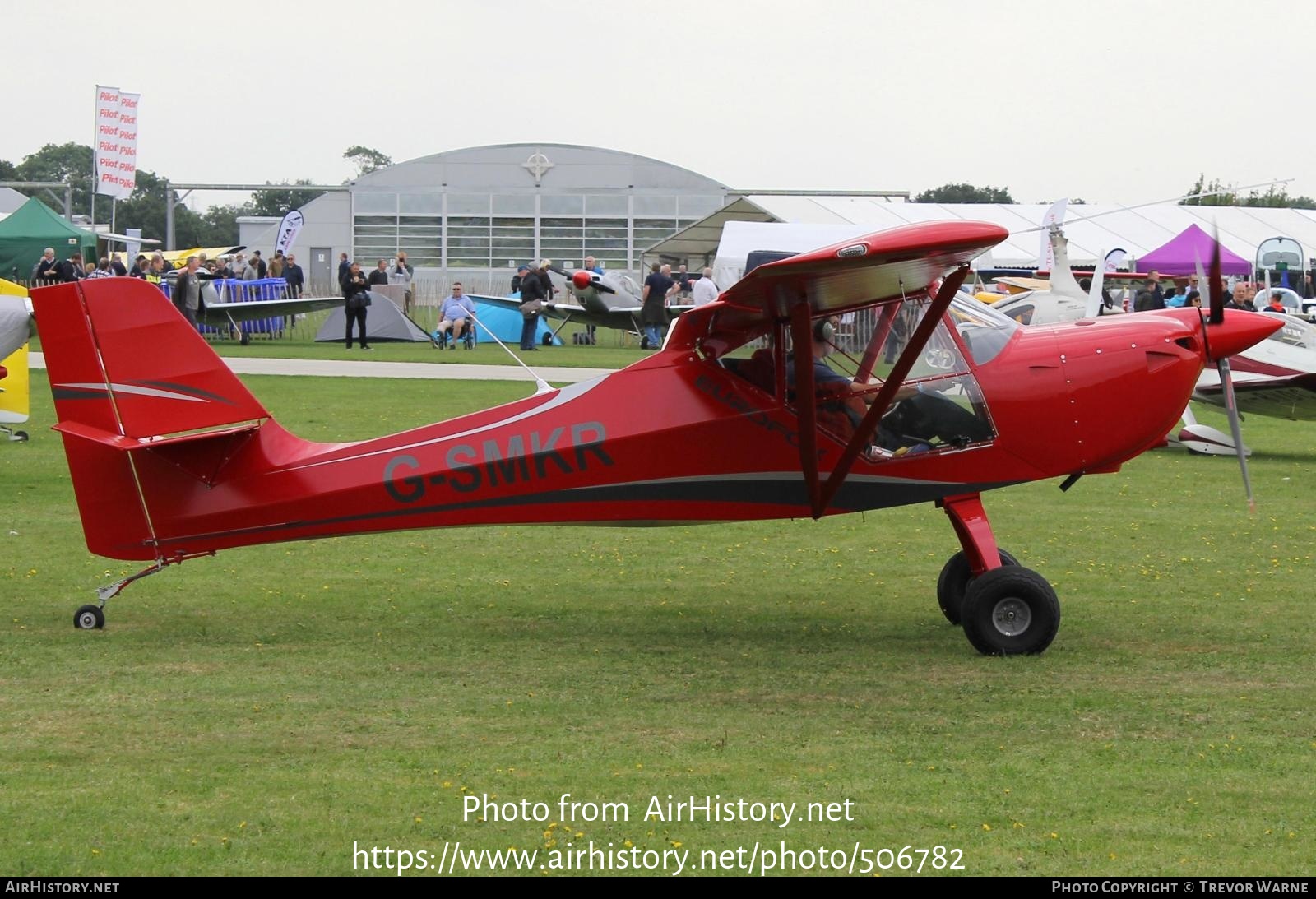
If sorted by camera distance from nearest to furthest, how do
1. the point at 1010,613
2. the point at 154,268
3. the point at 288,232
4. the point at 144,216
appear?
the point at 1010,613 → the point at 154,268 → the point at 288,232 → the point at 144,216

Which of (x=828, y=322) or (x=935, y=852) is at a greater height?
(x=828, y=322)

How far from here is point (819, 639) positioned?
347 inches

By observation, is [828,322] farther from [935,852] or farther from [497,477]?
[935,852]

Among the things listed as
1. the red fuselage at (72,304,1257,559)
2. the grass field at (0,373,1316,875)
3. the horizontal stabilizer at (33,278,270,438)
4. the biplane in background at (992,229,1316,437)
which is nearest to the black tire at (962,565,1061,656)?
the grass field at (0,373,1316,875)

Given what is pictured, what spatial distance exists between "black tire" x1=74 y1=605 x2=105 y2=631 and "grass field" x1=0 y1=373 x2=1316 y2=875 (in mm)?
82

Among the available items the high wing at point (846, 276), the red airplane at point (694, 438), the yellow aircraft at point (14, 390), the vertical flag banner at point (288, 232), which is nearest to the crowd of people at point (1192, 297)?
the red airplane at point (694, 438)

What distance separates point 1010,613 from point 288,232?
149ft

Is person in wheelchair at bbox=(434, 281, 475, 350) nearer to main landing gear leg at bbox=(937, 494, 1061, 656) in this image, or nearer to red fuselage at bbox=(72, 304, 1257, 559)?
red fuselage at bbox=(72, 304, 1257, 559)

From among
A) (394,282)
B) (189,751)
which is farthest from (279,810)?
(394,282)

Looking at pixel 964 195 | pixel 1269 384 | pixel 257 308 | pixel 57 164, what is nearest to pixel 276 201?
pixel 57 164

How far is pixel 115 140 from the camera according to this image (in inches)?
1713

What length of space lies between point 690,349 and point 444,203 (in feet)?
186

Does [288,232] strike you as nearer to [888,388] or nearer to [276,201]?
[888,388]

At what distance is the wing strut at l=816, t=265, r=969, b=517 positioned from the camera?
296 inches
